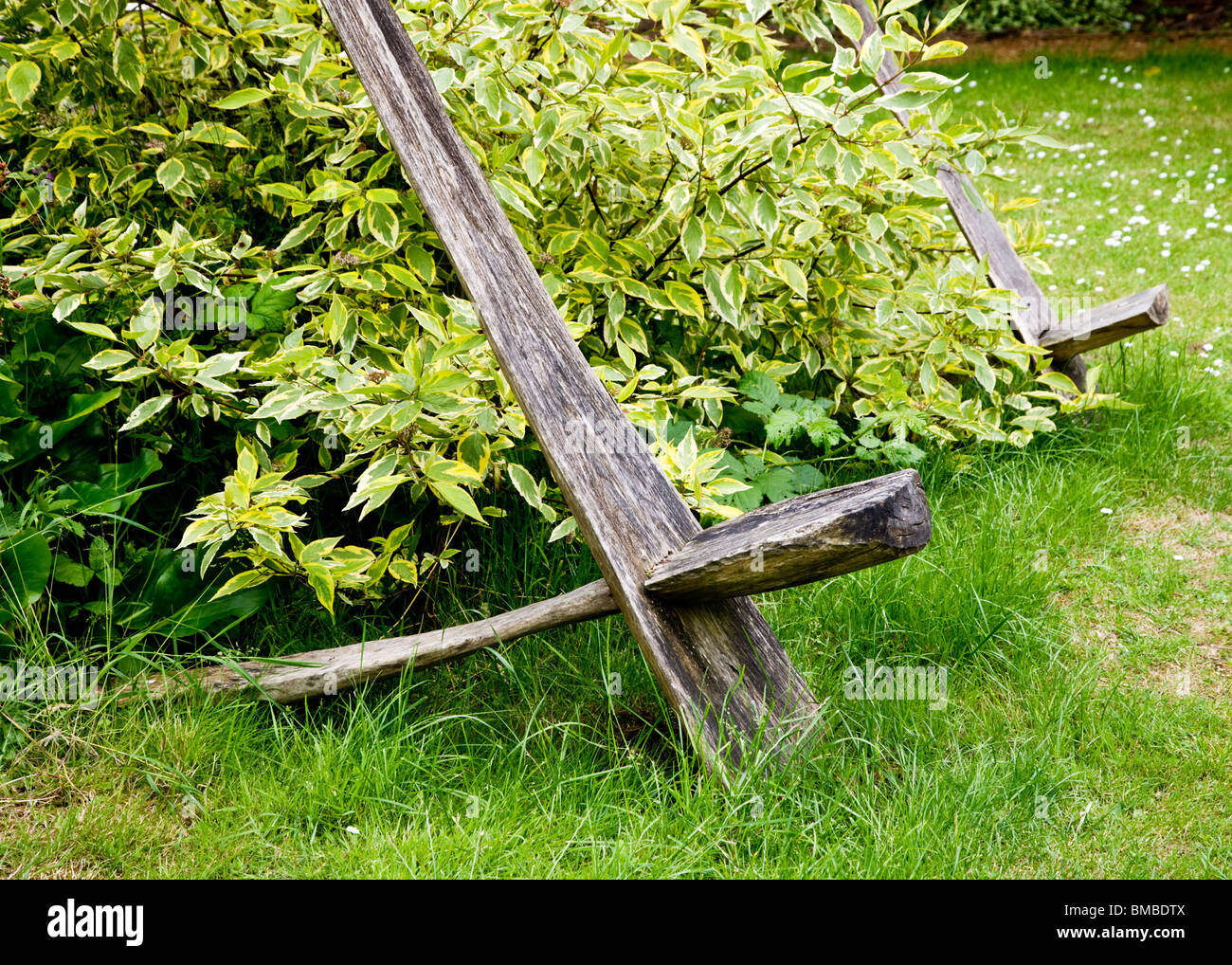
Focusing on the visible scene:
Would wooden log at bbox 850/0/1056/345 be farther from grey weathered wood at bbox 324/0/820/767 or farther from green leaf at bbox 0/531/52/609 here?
green leaf at bbox 0/531/52/609

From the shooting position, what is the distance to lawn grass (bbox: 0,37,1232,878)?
201cm

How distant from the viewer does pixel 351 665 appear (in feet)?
7.74

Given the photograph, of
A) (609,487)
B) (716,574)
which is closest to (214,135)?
(609,487)

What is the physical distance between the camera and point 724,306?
299 cm

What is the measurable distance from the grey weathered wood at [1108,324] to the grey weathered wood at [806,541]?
2052mm

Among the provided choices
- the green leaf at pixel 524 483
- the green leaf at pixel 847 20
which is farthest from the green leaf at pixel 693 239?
the green leaf at pixel 524 483

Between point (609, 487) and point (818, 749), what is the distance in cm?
72

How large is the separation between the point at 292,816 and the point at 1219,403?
354cm

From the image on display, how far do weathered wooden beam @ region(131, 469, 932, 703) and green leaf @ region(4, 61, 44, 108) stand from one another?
1704 mm

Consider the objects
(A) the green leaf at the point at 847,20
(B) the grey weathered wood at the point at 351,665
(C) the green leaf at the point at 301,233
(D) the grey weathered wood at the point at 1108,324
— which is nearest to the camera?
(B) the grey weathered wood at the point at 351,665

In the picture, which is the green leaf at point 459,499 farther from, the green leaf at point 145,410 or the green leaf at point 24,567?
the green leaf at point 24,567

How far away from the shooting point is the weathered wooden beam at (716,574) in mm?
1729

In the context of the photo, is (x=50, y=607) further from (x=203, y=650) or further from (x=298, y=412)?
(x=298, y=412)
